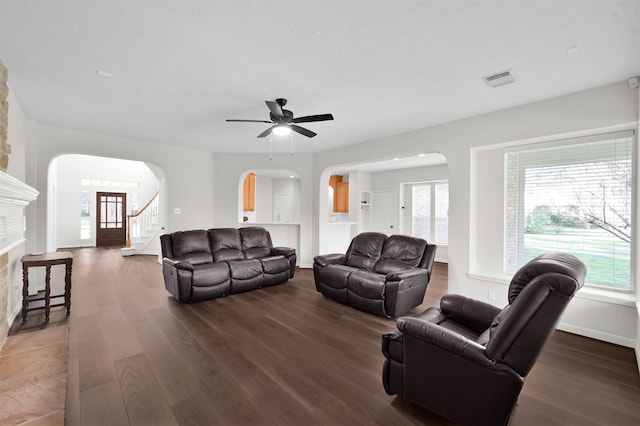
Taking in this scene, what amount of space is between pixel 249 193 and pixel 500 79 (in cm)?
717

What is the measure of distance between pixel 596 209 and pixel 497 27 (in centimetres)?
254

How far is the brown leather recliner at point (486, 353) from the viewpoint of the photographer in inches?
56.9

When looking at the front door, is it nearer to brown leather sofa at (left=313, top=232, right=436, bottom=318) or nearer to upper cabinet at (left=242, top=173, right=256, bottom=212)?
upper cabinet at (left=242, top=173, right=256, bottom=212)

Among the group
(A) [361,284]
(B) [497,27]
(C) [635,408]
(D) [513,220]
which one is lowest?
(C) [635,408]

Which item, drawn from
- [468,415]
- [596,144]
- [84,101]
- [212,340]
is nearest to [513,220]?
[596,144]

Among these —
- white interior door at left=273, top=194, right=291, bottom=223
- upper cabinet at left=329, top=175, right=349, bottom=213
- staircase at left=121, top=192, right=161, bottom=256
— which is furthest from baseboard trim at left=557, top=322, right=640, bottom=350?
staircase at left=121, top=192, right=161, bottom=256

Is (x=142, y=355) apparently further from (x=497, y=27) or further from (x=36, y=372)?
(x=497, y=27)

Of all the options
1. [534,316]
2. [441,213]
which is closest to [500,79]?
[534,316]

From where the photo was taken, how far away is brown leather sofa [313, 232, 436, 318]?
3.55m

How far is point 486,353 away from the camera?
159 cm

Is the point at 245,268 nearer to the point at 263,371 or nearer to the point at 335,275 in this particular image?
the point at 335,275

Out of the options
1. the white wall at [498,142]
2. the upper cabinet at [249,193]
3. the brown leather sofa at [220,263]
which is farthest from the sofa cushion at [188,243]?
the upper cabinet at [249,193]

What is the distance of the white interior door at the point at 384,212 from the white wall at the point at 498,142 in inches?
132

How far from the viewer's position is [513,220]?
3.82m
